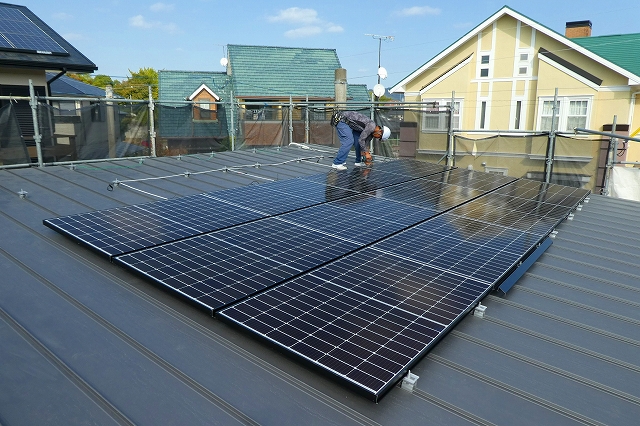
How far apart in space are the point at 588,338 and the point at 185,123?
13.9 m

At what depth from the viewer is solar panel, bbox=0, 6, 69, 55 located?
49.1ft

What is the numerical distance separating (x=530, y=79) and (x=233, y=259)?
24473 mm

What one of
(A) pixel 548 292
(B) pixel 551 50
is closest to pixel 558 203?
(A) pixel 548 292

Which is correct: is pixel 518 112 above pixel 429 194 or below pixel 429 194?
above

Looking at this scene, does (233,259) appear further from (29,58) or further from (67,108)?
(29,58)

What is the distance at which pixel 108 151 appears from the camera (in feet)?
38.4

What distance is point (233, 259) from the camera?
4379 mm

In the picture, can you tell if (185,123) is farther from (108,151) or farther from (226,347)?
(226,347)

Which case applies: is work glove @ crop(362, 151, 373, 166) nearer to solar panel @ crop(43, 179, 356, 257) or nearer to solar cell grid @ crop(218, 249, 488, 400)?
solar panel @ crop(43, 179, 356, 257)

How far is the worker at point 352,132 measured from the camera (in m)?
10.8

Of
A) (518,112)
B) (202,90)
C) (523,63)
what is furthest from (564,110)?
(202,90)

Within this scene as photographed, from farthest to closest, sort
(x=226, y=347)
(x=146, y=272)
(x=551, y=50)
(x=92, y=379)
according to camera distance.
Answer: (x=551, y=50), (x=146, y=272), (x=226, y=347), (x=92, y=379)

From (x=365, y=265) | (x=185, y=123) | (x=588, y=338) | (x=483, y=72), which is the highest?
(x=483, y=72)

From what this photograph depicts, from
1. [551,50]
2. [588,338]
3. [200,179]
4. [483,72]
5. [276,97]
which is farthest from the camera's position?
[276,97]
